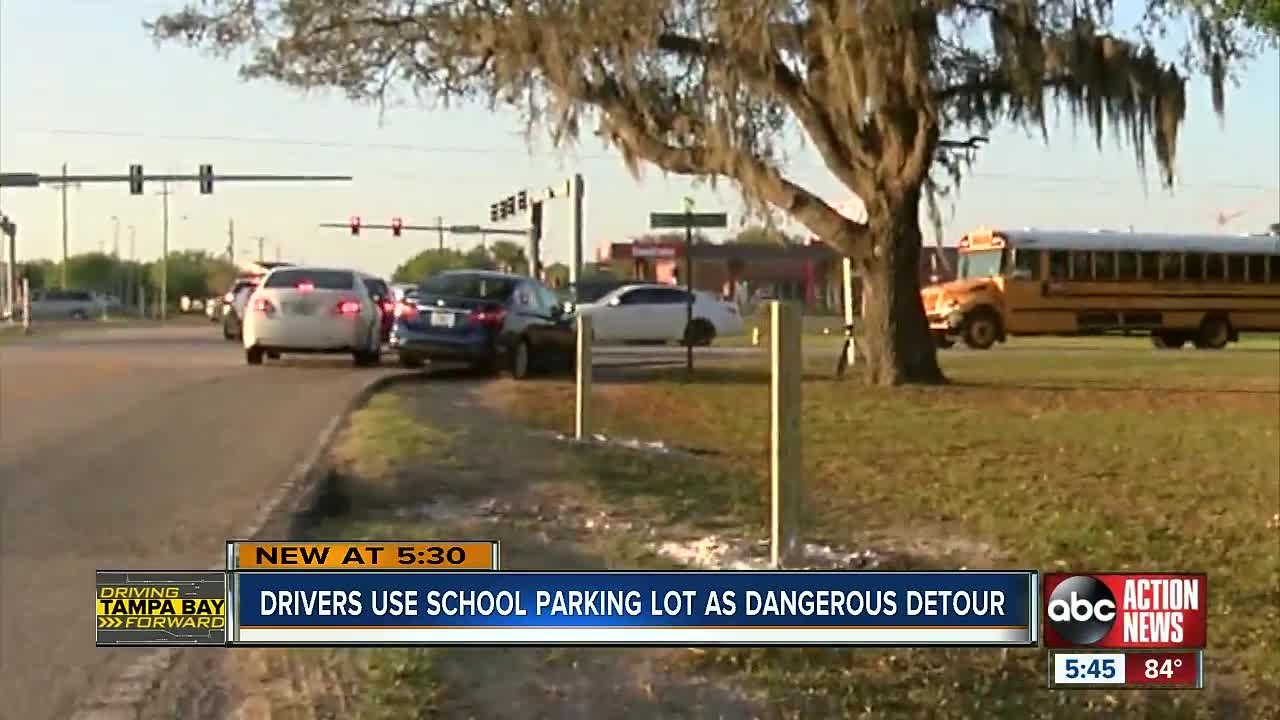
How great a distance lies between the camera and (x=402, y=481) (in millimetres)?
11227

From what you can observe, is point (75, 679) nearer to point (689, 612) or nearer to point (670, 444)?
point (689, 612)

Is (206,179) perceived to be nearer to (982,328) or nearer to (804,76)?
(982,328)

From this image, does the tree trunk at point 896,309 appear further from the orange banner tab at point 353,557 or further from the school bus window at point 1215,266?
the school bus window at point 1215,266

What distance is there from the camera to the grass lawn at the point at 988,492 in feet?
21.1

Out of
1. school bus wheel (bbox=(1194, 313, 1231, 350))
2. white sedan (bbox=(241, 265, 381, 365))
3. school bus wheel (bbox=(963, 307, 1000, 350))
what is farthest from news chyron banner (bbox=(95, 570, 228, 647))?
school bus wheel (bbox=(1194, 313, 1231, 350))

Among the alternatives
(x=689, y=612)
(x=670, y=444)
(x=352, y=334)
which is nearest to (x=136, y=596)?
(x=689, y=612)

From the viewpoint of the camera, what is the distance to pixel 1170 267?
135 feet

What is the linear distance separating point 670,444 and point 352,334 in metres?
10.3

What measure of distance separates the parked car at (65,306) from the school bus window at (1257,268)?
50254 mm

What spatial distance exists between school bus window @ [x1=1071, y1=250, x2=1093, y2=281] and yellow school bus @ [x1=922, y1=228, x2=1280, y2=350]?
2cm

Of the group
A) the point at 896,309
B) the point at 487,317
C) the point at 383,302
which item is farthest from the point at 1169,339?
the point at 487,317

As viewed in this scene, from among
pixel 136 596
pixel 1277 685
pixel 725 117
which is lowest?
pixel 1277 685

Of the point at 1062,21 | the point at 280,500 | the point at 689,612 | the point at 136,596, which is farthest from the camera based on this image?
the point at 1062,21

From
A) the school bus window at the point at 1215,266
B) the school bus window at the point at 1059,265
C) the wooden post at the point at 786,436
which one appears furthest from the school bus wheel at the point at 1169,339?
the wooden post at the point at 786,436
